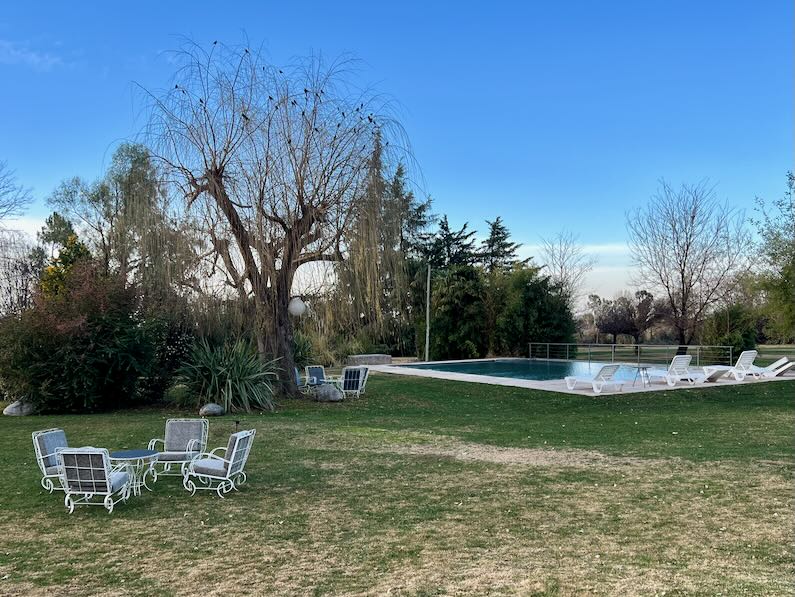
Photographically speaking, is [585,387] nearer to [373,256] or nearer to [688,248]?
[373,256]

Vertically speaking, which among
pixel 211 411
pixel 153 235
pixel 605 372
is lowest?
pixel 211 411

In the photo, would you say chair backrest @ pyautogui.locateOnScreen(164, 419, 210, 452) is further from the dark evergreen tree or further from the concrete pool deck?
the dark evergreen tree

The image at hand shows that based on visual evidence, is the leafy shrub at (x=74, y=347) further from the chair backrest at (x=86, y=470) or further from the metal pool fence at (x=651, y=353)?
the metal pool fence at (x=651, y=353)

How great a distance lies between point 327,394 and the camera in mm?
15047

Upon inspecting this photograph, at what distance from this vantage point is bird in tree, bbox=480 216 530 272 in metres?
48.4

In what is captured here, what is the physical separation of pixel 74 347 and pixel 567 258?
102 ft

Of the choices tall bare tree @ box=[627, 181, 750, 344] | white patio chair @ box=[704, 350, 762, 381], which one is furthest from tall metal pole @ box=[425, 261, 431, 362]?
white patio chair @ box=[704, 350, 762, 381]

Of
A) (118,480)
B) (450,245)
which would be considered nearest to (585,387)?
(118,480)

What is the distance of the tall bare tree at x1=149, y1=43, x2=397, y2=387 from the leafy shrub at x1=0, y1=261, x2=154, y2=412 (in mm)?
3152

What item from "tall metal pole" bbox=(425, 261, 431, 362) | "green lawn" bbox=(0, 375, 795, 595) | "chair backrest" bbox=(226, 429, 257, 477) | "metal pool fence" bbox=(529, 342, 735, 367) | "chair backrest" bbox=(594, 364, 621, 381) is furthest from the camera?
"tall metal pole" bbox=(425, 261, 431, 362)

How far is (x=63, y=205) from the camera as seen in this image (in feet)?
106

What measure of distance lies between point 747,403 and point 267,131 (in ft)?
40.0

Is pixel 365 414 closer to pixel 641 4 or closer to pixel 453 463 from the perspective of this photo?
pixel 453 463

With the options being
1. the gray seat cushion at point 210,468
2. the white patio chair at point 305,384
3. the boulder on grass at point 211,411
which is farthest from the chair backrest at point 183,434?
the white patio chair at point 305,384
